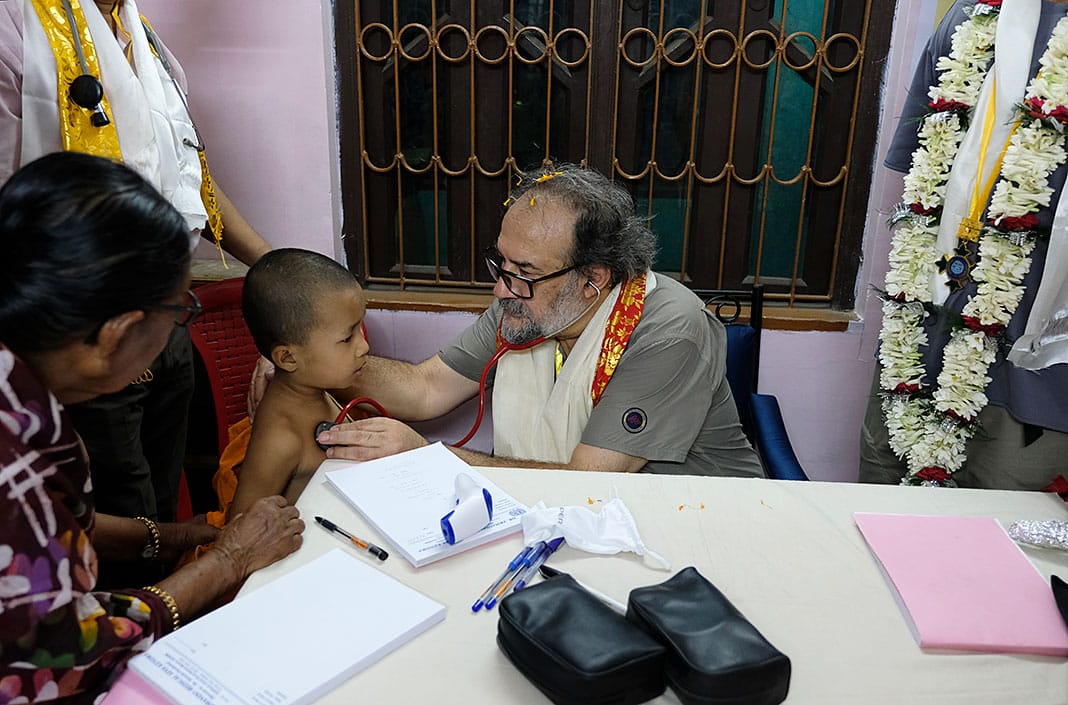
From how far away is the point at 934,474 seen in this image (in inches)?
79.4

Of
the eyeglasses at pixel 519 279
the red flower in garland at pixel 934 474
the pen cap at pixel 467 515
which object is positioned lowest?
the red flower in garland at pixel 934 474

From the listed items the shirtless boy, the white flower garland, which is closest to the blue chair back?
the white flower garland

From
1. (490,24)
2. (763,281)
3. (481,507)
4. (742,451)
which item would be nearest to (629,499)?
(481,507)

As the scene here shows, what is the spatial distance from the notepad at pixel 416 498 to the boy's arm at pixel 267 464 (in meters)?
0.21

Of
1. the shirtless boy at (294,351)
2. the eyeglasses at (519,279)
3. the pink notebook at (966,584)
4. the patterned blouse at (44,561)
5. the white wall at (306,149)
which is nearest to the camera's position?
the patterned blouse at (44,561)

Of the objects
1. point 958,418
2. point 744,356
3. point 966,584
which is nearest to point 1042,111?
point 958,418

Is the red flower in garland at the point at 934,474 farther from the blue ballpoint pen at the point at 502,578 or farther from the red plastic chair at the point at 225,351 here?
the red plastic chair at the point at 225,351

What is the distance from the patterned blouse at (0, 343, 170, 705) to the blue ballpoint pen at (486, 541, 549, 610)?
0.46m

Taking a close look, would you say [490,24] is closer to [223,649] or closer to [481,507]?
[481,507]

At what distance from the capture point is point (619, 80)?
100 inches

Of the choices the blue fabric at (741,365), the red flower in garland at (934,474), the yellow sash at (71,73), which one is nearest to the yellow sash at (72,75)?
the yellow sash at (71,73)

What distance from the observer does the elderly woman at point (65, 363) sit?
836 millimetres

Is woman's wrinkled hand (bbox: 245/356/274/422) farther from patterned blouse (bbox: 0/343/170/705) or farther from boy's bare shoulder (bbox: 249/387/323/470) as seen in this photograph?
patterned blouse (bbox: 0/343/170/705)

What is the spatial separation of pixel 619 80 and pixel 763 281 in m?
0.82
